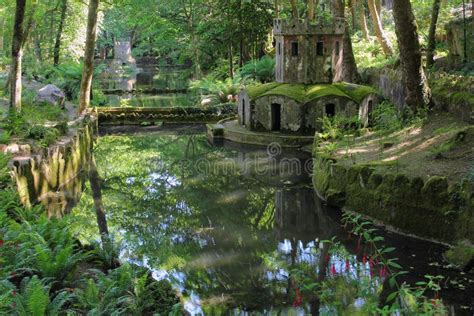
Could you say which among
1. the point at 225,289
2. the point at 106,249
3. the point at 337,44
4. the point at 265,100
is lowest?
the point at 225,289

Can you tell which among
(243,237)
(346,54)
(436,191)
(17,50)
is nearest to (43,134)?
(17,50)

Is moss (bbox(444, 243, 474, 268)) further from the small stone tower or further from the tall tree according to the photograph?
the tall tree

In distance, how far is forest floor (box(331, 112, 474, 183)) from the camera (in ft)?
47.6

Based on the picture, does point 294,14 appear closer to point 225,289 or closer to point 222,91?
point 222,91

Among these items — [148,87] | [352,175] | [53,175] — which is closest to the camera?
[352,175]

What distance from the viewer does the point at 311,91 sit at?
25.8m

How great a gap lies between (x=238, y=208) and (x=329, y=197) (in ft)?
8.14

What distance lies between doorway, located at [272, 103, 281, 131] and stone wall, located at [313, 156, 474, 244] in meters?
10.1

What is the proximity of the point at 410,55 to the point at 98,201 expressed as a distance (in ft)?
35.9

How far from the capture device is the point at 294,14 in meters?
38.2

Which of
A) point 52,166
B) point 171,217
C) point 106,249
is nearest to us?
point 106,249

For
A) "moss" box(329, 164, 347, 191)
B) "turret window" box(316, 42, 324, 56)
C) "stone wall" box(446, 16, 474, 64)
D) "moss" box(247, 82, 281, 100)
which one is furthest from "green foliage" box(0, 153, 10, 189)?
"stone wall" box(446, 16, 474, 64)

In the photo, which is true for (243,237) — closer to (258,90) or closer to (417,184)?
(417,184)

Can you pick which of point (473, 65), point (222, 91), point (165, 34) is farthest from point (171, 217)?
point (165, 34)
